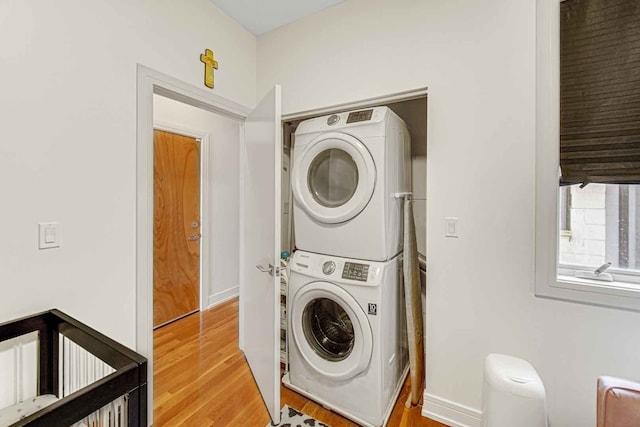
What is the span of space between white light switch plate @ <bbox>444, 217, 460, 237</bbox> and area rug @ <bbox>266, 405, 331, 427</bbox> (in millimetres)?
1282

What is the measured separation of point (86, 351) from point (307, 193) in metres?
1.25

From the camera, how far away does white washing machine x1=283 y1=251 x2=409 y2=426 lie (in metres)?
1.51

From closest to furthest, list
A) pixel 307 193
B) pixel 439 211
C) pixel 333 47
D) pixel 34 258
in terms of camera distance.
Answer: pixel 34 258
pixel 439 211
pixel 307 193
pixel 333 47

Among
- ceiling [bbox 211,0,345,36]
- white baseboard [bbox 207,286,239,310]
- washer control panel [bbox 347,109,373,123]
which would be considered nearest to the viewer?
washer control panel [bbox 347,109,373,123]

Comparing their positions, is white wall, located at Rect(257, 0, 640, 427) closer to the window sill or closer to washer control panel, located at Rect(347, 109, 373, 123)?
the window sill

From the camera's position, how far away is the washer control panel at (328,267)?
165 cm

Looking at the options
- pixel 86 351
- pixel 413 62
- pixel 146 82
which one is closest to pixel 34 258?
pixel 86 351

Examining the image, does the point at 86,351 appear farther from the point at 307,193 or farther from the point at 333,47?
the point at 333,47

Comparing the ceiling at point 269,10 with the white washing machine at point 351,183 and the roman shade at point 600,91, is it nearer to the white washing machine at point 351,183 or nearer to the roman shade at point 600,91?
the white washing machine at point 351,183

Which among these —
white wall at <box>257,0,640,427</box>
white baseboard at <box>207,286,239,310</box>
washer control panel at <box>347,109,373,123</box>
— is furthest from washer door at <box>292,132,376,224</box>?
white baseboard at <box>207,286,239,310</box>

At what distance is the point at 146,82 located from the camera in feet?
4.93

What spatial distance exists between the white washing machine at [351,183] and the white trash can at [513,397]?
71 centimetres

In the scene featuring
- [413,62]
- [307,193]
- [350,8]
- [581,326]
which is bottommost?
[581,326]

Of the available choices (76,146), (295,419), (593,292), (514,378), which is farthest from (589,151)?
(76,146)
